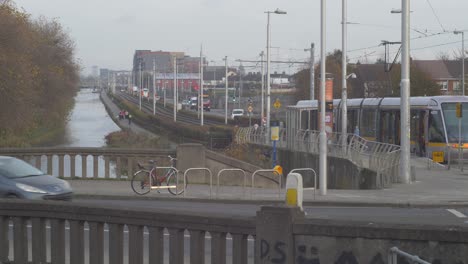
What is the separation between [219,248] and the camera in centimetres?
773

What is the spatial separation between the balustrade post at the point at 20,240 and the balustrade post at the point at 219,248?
2.72 meters

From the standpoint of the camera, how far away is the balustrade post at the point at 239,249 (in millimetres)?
7547

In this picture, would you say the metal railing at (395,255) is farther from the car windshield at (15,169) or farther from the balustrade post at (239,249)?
the car windshield at (15,169)

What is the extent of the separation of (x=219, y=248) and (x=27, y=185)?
1111 centimetres

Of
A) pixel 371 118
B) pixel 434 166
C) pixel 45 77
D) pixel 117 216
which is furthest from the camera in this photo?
pixel 45 77

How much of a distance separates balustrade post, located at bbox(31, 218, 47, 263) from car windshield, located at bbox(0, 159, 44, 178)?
373 inches

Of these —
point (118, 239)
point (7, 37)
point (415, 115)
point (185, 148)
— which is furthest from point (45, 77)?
point (118, 239)

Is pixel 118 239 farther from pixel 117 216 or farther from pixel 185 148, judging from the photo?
pixel 185 148

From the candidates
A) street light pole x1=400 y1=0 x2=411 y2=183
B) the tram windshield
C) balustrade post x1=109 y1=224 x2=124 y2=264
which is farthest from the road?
the tram windshield

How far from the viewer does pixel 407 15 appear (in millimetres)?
25938

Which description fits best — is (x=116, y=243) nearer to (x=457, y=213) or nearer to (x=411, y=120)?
(x=457, y=213)

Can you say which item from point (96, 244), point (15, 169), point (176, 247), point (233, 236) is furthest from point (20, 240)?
point (15, 169)

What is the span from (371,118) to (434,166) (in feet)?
32.1

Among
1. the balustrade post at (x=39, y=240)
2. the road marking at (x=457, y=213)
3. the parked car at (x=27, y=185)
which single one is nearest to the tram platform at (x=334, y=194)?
the road marking at (x=457, y=213)
